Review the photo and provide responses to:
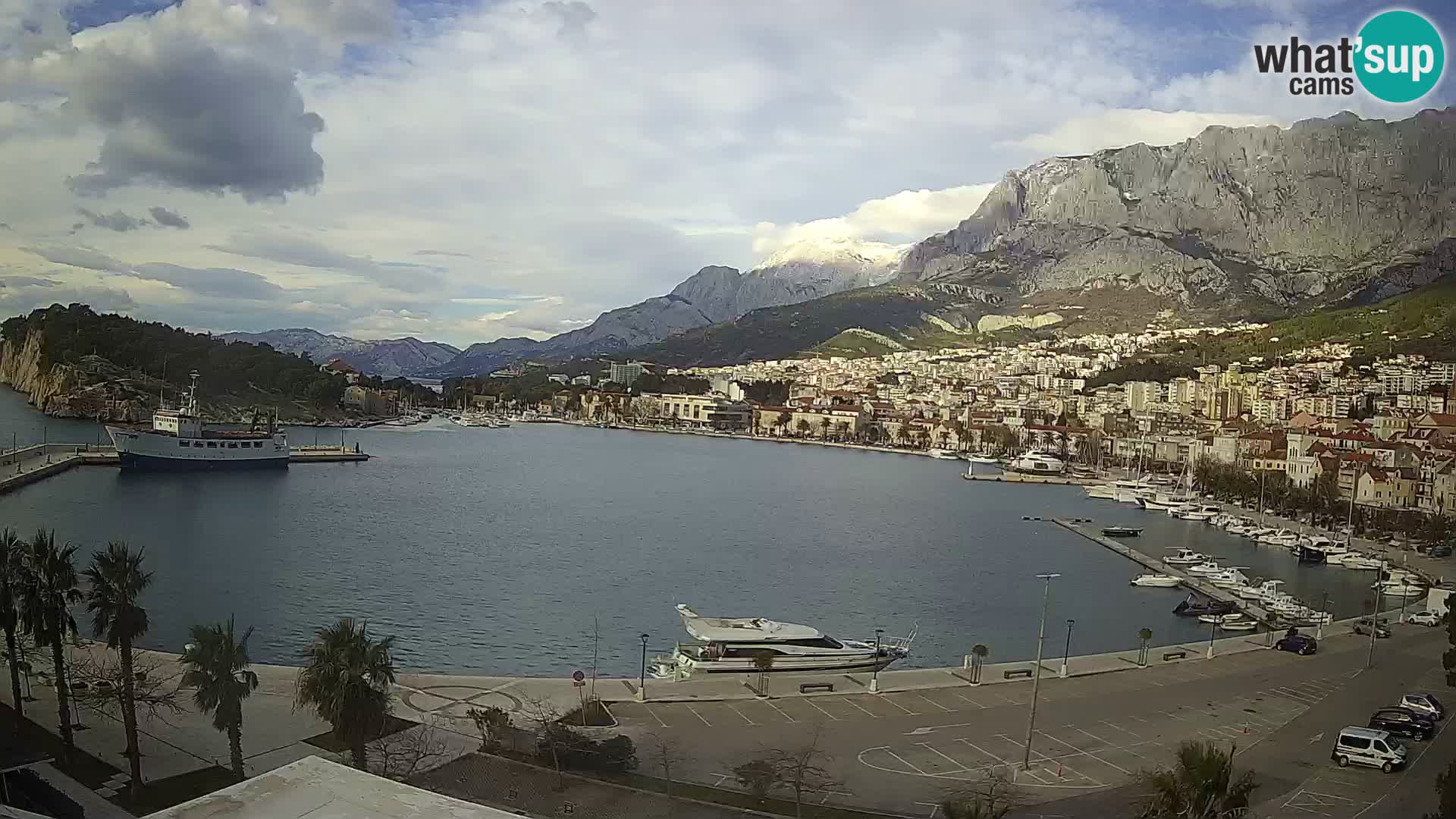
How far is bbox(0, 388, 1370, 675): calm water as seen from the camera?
37.2 ft

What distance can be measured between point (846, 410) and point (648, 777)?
46.9m

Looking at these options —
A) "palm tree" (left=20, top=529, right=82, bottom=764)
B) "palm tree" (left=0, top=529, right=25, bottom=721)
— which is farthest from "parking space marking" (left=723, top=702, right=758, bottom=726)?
"palm tree" (left=0, top=529, right=25, bottom=721)

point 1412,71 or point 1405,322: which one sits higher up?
point 1412,71

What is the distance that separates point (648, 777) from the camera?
586 cm

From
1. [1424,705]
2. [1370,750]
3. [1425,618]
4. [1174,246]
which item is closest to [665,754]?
[1370,750]

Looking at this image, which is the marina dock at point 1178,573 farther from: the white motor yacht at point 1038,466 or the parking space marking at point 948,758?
the white motor yacht at point 1038,466

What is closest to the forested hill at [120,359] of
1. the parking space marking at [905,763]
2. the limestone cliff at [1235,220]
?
the parking space marking at [905,763]

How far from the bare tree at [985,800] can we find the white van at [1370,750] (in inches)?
97.6

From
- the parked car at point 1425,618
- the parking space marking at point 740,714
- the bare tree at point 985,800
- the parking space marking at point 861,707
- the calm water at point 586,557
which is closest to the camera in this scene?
the bare tree at point 985,800

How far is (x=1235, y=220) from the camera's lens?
57.9 m

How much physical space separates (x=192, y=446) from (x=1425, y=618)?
2667 cm

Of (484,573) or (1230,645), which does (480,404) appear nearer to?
(484,573)

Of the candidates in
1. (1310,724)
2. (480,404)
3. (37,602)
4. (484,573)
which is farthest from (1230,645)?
(480,404)

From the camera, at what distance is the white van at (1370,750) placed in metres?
6.49
